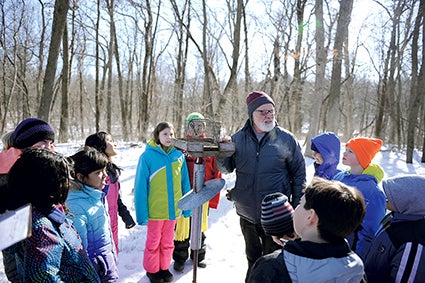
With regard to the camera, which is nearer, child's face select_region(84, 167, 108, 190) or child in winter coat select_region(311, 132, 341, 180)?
child's face select_region(84, 167, 108, 190)

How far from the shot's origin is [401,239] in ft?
5.10

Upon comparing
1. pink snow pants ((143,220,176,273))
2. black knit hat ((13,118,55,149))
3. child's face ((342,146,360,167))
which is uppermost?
black knit hat ((13,118,55,149))

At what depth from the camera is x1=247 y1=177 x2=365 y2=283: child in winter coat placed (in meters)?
1.15

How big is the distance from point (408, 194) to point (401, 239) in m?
0.27

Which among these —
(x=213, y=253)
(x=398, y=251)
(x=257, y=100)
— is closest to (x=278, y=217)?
(x=398, y=251)

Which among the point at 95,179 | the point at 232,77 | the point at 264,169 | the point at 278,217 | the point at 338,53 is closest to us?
the point at 278,217

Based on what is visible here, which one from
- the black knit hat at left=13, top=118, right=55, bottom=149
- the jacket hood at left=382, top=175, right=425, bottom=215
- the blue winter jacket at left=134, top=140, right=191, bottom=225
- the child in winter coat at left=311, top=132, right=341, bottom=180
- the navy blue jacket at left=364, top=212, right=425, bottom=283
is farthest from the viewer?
the child in winter coat at left=311, top=132, right=341, bottom=180

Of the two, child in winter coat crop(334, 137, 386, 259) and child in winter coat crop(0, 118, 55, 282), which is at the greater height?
child in winter coat crop(0, 118, 55, 282)

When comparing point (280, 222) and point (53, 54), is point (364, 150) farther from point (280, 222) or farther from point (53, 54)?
point (53, 54)

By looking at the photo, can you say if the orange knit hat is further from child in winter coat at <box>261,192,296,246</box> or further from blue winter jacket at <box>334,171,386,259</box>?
child in winter coat at <box>261,192,296,246</box>

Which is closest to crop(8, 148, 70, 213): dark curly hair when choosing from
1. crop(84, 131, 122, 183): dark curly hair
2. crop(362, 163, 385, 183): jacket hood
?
crop(84, 131, 122, 183): dark curly hair

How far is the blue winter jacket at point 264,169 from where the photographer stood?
7.93 ft

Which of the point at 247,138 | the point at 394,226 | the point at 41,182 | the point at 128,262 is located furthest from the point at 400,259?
the point at 128,262

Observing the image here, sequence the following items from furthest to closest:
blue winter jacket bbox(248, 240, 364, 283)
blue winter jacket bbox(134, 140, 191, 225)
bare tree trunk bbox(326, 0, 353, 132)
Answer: bare tree trunk bbox(326, 0, 353, 132) < blue winter jacket bbox(134, 140, 191, 225) < blue winter jacket bbox(248, 240, 364, 283)
